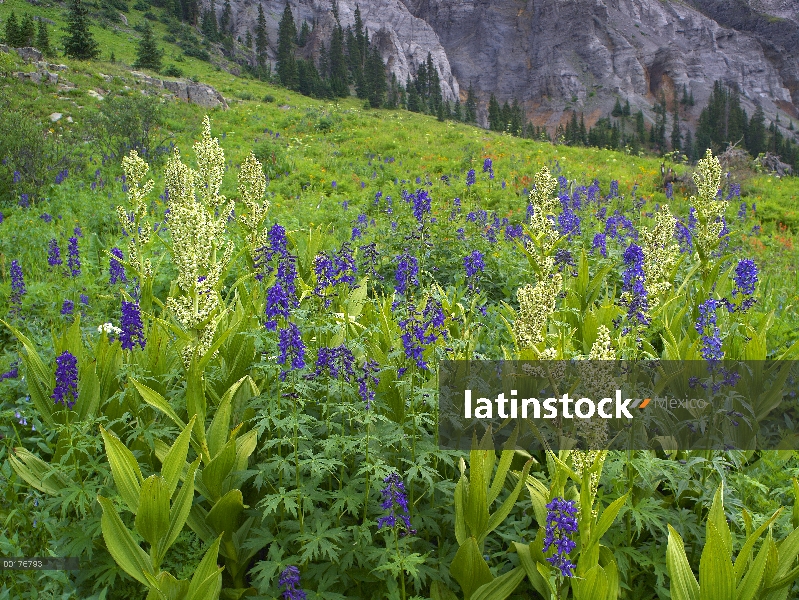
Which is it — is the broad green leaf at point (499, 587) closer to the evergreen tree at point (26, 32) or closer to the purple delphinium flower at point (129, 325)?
the purple delphinium flower at point (129, 325)

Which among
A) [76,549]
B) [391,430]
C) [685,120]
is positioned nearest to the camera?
[76,549]

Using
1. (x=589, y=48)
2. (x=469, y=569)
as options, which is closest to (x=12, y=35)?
(x=469, y=569)

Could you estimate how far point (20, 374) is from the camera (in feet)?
14.8

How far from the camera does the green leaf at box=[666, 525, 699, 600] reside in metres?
2.52

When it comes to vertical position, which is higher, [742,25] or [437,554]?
[742,25]

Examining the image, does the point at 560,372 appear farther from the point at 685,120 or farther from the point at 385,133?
the point at 685,120

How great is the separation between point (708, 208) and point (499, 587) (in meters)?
4.91

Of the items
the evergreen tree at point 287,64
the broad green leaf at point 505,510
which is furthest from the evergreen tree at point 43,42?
the broad green leaf at point 505,510

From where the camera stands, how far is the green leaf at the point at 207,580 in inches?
101

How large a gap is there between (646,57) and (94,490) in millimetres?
152316

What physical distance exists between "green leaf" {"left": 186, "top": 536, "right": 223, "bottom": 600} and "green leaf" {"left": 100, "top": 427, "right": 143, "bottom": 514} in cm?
47

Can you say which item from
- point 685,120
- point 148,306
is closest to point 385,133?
point 148,306

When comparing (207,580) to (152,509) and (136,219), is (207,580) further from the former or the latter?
(136,219)

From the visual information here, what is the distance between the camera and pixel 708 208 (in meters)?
5.80
